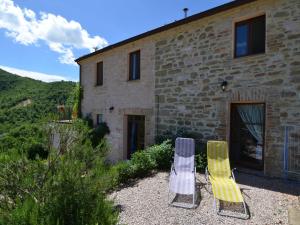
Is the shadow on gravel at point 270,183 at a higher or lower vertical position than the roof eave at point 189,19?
lower

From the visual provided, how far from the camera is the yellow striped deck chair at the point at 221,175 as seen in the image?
5.48 m

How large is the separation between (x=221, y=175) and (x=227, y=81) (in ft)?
10.0

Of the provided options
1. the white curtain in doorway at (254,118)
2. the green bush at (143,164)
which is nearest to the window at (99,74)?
the green bush at (143,164)

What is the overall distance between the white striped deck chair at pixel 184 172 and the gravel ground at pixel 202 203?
0.28 meters

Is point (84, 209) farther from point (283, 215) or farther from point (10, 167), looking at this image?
point (283, 215)

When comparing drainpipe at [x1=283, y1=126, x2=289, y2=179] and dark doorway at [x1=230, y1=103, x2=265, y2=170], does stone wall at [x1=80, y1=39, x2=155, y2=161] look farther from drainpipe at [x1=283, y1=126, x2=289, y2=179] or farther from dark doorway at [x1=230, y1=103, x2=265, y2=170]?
drainpipe at [x1=283, y1=126, x2=289, y2=179]

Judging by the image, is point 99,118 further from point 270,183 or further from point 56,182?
point 56,182

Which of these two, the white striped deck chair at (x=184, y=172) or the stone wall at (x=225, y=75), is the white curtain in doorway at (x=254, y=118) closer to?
the stone wall at (x=225, y=75)

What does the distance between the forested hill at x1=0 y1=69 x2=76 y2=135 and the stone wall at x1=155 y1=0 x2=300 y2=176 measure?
1709 cm

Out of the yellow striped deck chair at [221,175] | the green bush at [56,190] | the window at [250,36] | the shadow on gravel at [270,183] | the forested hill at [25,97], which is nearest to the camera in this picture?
the green bush at [56,190]

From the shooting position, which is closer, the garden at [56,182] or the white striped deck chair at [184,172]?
the garden at [56,182]

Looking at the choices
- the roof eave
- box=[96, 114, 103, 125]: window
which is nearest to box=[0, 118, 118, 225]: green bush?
the roof eave

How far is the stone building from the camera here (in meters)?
7.27

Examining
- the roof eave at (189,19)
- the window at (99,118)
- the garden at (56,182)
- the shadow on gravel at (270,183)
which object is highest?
the roof eave at (189,19)
